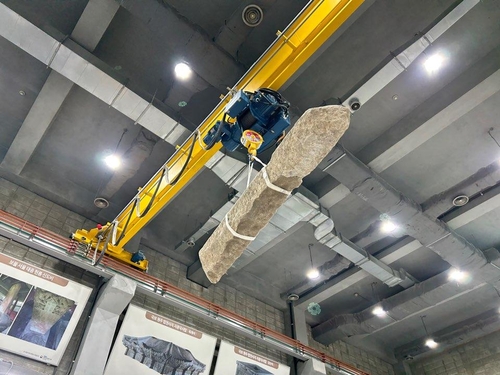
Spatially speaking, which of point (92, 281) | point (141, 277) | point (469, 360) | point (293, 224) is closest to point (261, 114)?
point (293, 224)

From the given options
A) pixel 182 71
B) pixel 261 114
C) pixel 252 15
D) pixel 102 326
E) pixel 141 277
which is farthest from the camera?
pixel 141 277

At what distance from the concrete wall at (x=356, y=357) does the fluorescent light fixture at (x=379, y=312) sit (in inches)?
78.6

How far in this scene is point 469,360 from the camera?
11180 millimetres

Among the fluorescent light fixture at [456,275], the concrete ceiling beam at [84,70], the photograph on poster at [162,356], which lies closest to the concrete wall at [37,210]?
the photograph on poster at [162,356]

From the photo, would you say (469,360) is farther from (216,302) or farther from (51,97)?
(51,97)

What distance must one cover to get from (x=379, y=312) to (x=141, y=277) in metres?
6.62

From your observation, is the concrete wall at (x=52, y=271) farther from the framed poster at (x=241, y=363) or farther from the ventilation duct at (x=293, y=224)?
the framed poster at (x=241, y=363)

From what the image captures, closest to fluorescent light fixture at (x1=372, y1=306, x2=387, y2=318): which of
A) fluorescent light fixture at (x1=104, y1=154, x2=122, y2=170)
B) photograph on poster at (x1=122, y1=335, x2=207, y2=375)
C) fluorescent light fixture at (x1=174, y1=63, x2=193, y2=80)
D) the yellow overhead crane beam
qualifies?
photograph on poster at (x1=122, y1=335, x2=207, y2=375)

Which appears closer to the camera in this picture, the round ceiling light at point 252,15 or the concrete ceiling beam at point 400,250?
the round ceiling light at point 252,15

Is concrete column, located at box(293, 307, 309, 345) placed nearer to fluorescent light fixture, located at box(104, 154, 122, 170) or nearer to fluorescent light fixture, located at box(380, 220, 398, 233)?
fluorescent light fixture, located at box(380, 220, 398, 233)

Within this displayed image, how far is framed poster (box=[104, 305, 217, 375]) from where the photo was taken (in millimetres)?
6402

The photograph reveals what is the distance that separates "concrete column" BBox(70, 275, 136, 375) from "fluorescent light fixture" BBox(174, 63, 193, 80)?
3.90 metres

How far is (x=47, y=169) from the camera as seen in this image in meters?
7.88

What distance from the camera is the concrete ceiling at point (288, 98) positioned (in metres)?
5.94
